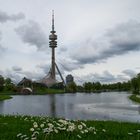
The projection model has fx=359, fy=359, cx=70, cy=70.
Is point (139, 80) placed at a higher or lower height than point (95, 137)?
higher

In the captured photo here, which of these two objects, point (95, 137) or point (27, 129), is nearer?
point (95, 137)

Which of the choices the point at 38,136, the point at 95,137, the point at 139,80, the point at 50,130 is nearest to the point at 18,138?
the point at 38,136

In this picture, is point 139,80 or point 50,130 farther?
point 139,80

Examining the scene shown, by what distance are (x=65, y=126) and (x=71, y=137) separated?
80cm

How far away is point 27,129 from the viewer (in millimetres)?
14219

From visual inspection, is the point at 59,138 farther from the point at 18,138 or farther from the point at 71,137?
the point at 18,138

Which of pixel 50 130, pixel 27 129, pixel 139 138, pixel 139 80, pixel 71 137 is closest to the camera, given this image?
pixel 50 130

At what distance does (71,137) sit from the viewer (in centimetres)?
1164

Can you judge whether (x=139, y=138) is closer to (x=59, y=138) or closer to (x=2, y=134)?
(x=59, y=138)

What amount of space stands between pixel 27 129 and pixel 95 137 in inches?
127

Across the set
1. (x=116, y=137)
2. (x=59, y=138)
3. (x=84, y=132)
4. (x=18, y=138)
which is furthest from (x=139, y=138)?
(x=18, y=138)

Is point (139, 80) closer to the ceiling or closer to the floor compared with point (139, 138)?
closer to the ceiling

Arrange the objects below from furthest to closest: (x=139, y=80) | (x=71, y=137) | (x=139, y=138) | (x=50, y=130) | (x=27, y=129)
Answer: (x=139, y=80) < (x=27, y=129) < (x=139, y=138) < (x=71, y=137) < (x=50, y=130)

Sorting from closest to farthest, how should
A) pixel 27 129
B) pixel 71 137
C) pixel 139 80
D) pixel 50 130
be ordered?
pixel 50 130, pixel 71 137, pixel 27 129, pixel 139 80
